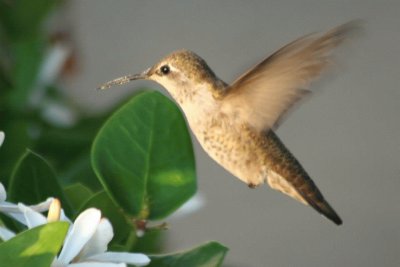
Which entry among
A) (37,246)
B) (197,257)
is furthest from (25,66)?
(37,246)

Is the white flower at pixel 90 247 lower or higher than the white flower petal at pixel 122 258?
higher

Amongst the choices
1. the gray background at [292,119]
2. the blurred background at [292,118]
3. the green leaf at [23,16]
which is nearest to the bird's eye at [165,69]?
the green leaf at [23,16]

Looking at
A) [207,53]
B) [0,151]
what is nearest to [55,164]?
[0,151]

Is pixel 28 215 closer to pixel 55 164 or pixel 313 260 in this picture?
pixel 55 164

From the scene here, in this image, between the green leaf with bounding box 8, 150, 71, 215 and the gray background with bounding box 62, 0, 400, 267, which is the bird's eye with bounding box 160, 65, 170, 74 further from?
the gray background with bounding box 62, 0, 400, 267

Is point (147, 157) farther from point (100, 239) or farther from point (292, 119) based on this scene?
point (292, 119)

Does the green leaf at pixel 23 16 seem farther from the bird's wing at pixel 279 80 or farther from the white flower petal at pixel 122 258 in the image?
the white flower petal at pixel 122 258

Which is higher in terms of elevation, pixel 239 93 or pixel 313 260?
pixel 239 93
